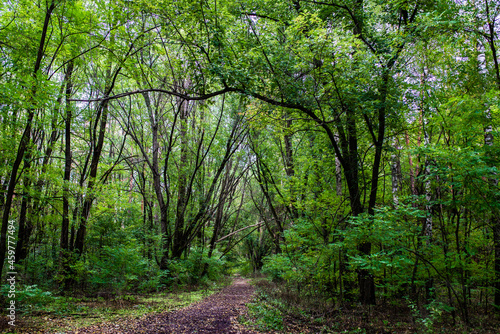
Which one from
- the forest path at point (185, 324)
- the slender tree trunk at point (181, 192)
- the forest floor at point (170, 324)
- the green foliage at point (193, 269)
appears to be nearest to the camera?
the forest floor at point (170, 324)

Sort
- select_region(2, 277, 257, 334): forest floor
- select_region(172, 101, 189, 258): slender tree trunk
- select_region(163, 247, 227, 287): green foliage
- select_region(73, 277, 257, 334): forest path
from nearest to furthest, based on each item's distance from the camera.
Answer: select_region(2, 277, 257, 334): forest floor < select_region(73, 277, 257, 334): forest path < select_region(163, 247, 227, 287): green foliage < select_region(172, 101, 189, 258): slender tree trunk

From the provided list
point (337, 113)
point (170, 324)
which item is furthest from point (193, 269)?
point (337, 113)

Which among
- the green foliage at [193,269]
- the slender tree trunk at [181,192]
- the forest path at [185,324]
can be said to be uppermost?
the slender tree trunk at [181,192]

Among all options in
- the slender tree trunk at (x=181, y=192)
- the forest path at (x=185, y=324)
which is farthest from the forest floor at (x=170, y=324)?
the slender tree trunk at (x=181, y=192)

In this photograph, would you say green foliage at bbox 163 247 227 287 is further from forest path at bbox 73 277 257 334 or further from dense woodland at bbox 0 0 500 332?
forest path at bbox 73 277 257 334

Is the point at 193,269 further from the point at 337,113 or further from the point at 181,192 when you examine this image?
the point at 337,113

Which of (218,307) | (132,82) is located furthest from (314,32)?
(132,82)

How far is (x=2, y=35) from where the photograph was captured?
4.79 meters

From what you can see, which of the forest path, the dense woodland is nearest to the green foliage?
the dense woodland

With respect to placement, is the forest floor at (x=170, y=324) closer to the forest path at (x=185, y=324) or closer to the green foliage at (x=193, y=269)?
the forest path at (x=185, y=324)

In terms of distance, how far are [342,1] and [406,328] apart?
701 cm

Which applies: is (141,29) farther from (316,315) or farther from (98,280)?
(316,315)

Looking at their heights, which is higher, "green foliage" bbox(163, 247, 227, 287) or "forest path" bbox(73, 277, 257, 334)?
"forest path" bbox(73, 277, 257, 334)

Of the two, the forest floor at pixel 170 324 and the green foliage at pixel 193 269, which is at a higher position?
the forest floor at pixel 170 324
